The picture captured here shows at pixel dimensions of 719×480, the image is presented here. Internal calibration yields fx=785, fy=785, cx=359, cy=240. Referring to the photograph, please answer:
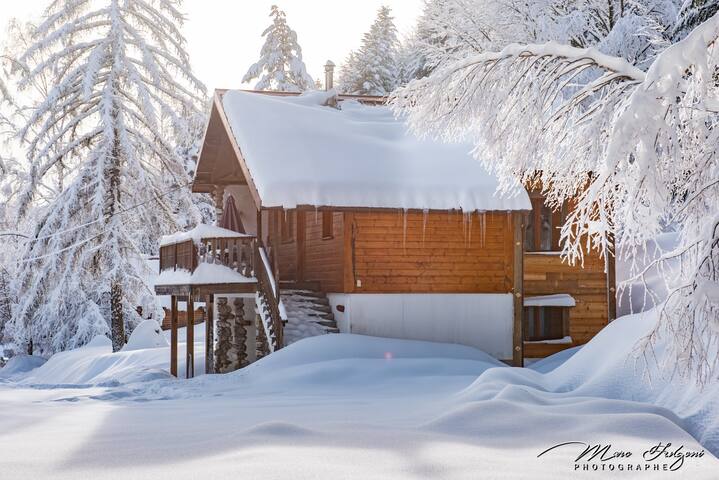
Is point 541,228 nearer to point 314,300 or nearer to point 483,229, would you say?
point 483,229

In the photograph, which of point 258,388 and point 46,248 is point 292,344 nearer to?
point 258,388

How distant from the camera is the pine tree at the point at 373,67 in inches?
1902

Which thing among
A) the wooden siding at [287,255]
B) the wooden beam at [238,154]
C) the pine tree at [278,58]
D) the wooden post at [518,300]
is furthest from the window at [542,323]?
the pine tree at [278,58]

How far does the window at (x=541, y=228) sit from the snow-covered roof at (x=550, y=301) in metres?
1.16

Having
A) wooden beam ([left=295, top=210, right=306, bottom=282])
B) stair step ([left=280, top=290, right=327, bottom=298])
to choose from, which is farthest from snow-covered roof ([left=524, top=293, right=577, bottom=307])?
wooden beam ([left=295, top=210, right=306, bottom=282])

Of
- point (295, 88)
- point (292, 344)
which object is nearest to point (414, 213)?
point (292, 344)

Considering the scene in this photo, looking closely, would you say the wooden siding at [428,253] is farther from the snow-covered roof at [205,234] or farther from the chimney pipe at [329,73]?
the chimney pipe at [329,73]

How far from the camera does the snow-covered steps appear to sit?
1689 centimetres

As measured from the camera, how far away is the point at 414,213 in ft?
54.3

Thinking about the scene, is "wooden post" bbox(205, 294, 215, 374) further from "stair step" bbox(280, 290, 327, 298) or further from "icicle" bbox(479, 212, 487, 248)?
"icicle" bbox(479, 212, 487, 248)

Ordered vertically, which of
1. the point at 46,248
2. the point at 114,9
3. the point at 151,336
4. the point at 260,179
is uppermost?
the point at 114,9

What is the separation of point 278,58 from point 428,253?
3097cm

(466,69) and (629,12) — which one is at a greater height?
(629,12)

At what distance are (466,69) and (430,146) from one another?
11.3 m
